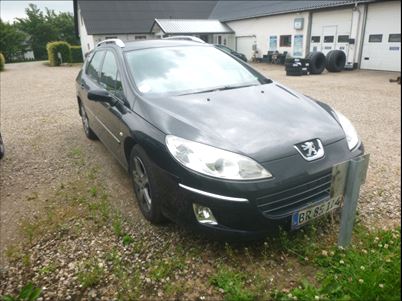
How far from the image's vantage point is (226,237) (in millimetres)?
2428

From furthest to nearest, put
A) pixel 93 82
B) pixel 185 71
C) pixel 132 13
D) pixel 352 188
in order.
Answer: pixel 132 13
pixel 93 82
pixel 185 71
pixel 352 188

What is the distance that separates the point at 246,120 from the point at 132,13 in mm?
35441

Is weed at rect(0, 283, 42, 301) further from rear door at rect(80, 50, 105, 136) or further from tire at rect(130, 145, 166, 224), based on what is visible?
rear door at rect(80, 50, 105, 136)

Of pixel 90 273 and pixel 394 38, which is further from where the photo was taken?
pixel 394 38

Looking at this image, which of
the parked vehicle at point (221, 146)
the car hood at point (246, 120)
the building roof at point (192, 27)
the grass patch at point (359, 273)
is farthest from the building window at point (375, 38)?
the grass patch at point (359, 273)

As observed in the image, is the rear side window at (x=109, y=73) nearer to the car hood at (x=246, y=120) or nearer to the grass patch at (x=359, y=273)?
the car hood at (x=246, y=120)

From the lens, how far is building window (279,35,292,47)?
22484mm

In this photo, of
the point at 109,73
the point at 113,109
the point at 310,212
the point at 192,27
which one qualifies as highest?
the point at 192,27

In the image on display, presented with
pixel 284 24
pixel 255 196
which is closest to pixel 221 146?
pixel 255 196

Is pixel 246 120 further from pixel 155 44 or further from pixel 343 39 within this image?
pixel 343 39

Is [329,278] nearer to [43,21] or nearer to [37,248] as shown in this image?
[37,248]

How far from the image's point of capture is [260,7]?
26.5 meters

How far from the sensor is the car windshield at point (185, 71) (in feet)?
11.1

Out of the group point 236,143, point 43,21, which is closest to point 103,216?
point 236,143
